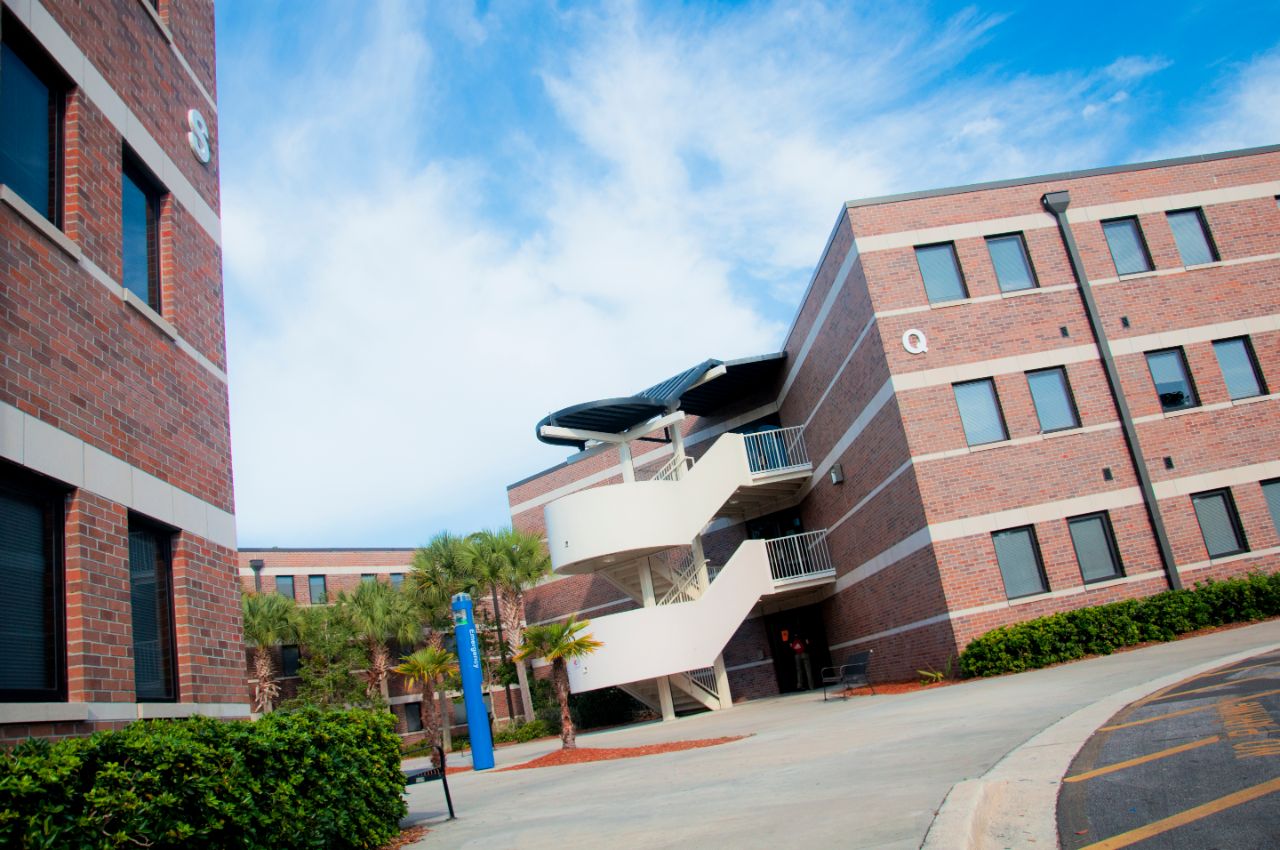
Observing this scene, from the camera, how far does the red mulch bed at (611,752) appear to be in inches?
567

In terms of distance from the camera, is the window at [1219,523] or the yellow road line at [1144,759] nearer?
the yellow road line at [1144,759]

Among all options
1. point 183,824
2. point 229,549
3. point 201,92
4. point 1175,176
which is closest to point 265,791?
point 183,824

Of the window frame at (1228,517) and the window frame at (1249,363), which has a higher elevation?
the window frame at (1249,363)

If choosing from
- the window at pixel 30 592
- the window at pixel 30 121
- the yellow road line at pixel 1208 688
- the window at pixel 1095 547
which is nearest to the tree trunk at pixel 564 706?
the yellow road line at pixel 1208 688

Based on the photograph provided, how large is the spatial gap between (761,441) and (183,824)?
72.8ft

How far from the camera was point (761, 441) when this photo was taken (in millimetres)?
26109

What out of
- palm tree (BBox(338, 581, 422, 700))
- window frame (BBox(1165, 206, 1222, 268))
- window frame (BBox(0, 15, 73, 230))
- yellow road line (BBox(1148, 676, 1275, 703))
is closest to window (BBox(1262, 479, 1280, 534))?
window frame (BBox(1165, 206, 1222, 268))

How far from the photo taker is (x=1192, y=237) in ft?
70.6

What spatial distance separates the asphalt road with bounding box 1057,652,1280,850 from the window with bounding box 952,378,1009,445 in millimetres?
11235

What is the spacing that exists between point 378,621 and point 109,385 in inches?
1241

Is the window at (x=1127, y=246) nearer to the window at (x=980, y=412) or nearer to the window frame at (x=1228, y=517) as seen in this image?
the window at (x=980, y=412)

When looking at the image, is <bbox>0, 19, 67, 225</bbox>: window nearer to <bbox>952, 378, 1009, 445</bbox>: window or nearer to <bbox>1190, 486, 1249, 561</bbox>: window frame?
<bbox>952, 378, 1009, 445</bbox>: window

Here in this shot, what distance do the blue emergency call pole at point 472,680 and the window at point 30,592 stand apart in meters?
10.1

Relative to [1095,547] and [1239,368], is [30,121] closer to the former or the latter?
[1095,547]
